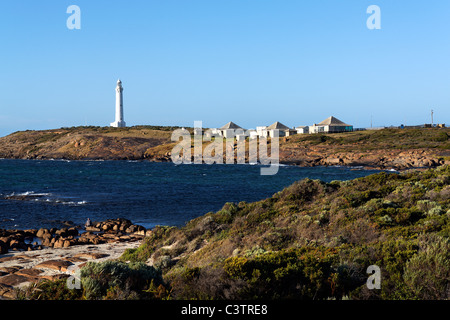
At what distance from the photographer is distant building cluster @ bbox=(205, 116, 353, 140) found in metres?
102

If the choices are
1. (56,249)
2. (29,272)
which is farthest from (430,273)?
(56,249)

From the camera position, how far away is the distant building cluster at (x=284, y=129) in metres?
102

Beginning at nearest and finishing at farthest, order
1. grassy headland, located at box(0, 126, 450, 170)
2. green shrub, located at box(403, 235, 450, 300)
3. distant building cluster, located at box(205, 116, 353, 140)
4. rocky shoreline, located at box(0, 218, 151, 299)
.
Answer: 1. green shrub, located at box(403, 235, 450, 300)
2. rocky shoreline, located at box(0, 218, 151, 299)
3. grassy headland, located at box(0, 126, 450, 170)
4. distant building cluster, located at box(205, 116, 353, 140)

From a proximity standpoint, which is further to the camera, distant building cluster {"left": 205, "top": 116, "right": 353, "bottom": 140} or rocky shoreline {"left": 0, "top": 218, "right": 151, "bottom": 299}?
distant building cluster {"left": 205, "top": 116, "right": 353, "bottom": 140}

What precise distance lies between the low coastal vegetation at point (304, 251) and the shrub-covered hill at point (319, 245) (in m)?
0.02

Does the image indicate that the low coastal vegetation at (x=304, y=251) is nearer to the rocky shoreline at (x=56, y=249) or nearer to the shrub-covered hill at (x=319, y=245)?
the shrub-covered hill at (x=319, y=245)

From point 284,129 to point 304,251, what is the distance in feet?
316

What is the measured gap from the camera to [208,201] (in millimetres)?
35156

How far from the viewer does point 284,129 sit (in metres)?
104

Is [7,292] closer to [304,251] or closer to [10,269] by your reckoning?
[10,269]

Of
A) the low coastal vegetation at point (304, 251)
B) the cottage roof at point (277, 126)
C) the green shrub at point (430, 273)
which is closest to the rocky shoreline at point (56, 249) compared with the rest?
the low coastal vegetation at point (304, 251)

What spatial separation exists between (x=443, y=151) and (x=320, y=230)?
2634 inches

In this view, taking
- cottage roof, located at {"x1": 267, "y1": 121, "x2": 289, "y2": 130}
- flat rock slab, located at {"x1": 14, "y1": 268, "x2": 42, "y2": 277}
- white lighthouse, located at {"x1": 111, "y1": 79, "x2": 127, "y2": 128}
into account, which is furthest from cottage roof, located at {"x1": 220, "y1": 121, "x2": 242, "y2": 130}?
flat rock slab, located at {"x1": 14, "y1": 268, "x2": 42, "y2": 277}

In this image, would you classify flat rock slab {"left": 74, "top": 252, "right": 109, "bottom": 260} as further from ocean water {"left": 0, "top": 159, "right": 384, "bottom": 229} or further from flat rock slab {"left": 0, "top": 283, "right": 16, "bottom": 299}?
ocean water {"left": 0, "top": 159, "right": 384, "bottom": 229}
